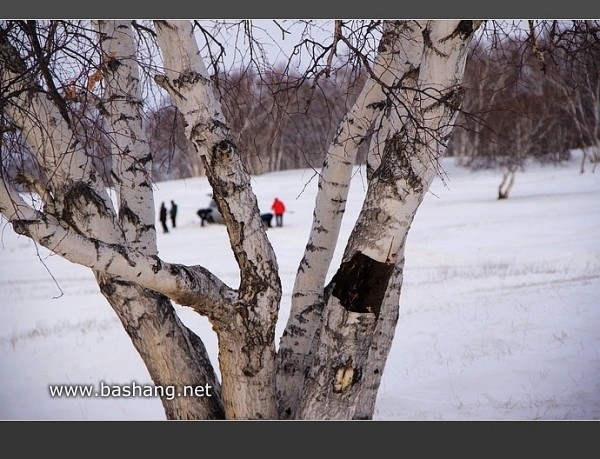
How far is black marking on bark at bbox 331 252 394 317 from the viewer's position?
2.46 meters

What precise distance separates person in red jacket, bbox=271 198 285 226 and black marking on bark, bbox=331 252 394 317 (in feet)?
4.84

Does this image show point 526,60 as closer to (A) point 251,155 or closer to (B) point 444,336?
(A) point 251,155

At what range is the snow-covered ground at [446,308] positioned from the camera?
3.49 metres

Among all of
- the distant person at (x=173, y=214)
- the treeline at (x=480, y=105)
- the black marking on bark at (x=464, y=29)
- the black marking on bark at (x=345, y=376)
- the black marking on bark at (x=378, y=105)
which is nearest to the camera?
the black marking on bark at (x=464, y=29)

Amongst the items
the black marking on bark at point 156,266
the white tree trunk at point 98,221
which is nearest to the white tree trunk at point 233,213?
the white tree trunk at point 98,221

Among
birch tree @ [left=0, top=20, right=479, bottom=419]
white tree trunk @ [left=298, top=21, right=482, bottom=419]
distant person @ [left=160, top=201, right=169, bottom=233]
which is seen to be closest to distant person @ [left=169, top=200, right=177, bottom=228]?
distant person @ [left=160, top=201, right=169, bottom=233]

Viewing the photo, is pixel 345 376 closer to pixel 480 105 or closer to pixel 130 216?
pixel 130 216

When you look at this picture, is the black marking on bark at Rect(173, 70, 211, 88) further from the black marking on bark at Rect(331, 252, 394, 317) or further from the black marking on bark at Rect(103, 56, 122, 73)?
the black marking on bark at Rect(331, 252, 394, 317)

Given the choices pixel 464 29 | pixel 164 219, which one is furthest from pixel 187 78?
pixel 164 219

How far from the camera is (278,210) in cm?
410

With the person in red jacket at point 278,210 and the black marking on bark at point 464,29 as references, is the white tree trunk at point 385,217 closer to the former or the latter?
the black marking on bark at point 464,29

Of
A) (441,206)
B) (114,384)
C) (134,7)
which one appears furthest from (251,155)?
(441,206)

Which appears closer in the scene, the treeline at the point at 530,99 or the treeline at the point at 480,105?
the treeline at the point at 480,105

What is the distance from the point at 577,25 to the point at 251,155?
1523 millimetres
